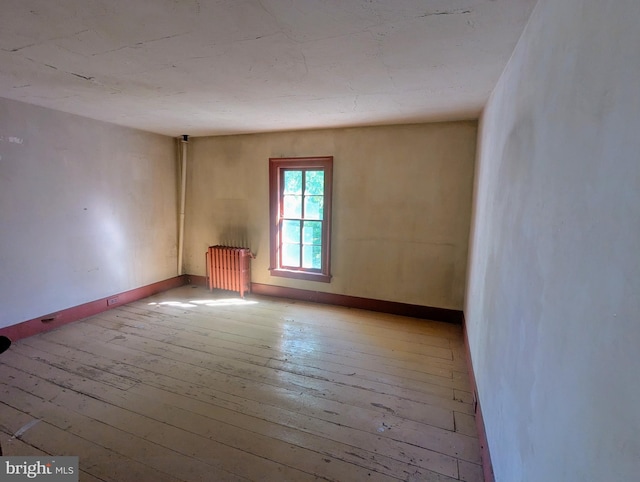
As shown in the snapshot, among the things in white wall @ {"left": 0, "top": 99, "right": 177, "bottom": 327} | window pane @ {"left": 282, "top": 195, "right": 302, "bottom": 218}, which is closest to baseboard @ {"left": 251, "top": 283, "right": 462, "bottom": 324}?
window pane @ {"left": 282, "top": 195, "right": 302, "bottom": 218}

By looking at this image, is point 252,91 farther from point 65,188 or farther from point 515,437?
point 515,437

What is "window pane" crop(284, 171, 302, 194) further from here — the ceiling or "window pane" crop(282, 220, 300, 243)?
the ceiling

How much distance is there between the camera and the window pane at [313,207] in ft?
14.4

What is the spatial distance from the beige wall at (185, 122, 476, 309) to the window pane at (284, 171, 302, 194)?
0.27m

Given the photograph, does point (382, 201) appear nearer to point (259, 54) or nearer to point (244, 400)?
point (259, 54)

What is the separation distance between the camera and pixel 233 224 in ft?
16.2

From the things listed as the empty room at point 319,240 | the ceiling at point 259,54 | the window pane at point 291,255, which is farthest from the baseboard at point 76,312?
the ceiling at point 259,54

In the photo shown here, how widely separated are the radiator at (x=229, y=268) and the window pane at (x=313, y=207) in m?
1.14

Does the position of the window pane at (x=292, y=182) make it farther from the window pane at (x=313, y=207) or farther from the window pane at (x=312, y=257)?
the window pane at (x=312, y=257)

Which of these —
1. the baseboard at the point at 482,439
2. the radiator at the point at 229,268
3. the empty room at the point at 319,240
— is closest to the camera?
the empty room at the point at 319,240

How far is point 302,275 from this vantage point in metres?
4.58

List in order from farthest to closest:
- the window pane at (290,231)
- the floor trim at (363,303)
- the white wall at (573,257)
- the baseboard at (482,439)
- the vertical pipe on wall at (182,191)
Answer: the vertical pipe on wall at (182,191)
the window pane at (290,231)
the floor trim at (363,303)
the baseboard at (482,439)
the white wall at (573,257)

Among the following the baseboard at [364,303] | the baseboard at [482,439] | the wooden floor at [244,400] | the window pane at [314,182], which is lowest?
the wooden floor at [244,400]


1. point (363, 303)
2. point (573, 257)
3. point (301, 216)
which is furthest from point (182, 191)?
point (573, 257)
